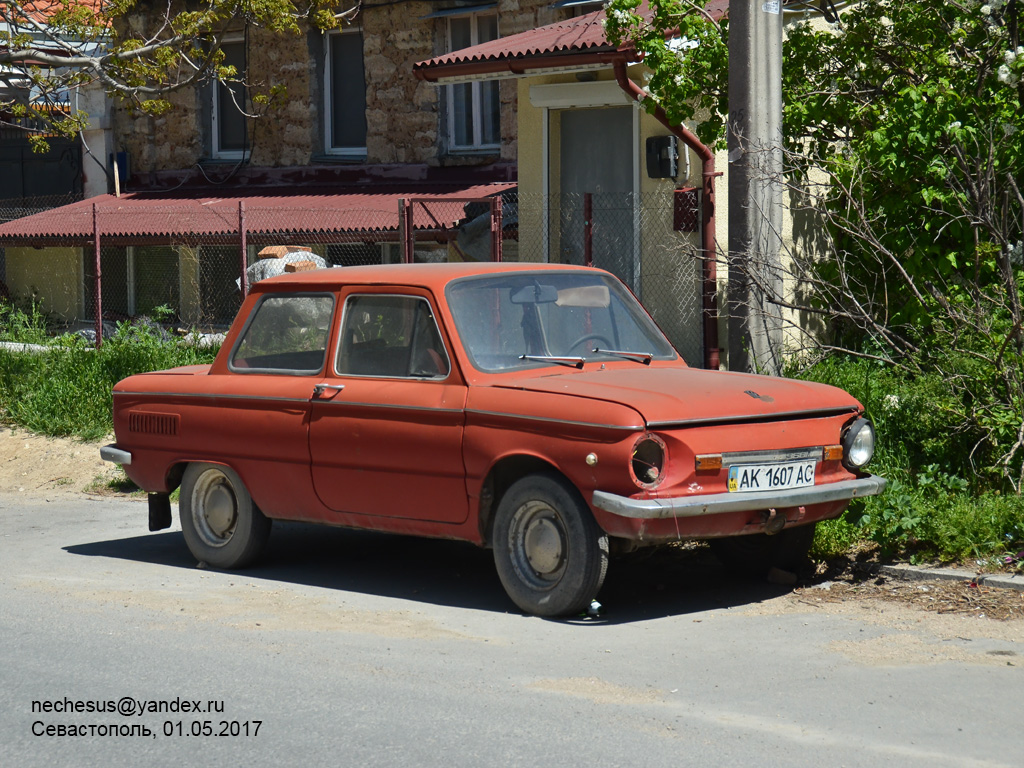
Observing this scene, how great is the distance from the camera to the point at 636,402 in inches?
241

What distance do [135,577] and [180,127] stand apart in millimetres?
15385

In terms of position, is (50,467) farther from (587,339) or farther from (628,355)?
(628,355)

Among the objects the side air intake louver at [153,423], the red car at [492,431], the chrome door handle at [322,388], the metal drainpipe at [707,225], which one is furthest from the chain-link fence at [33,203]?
the chrome door handle at [322,388]

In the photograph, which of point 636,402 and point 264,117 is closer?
point 636,402

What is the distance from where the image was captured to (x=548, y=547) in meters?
6.40

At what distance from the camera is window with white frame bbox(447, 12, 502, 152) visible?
62.3 feet

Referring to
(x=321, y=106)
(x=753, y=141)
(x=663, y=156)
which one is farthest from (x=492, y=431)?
(x=321, y=106)

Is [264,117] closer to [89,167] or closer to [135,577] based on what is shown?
[89,167]

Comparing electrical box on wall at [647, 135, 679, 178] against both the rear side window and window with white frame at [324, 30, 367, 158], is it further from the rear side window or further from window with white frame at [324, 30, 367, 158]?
window with white frame at [324, 30, 367, 158]

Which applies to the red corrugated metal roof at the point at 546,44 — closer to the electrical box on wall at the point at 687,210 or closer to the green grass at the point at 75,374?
the electrical box on wall at the point at 687,210

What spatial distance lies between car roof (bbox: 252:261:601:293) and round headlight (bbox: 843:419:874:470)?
5.63 feet

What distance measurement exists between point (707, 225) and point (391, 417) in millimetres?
6025

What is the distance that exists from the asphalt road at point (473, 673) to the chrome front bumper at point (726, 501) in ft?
1.88

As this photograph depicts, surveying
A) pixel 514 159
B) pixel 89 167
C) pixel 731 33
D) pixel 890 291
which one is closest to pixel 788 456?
pixel 731 33
